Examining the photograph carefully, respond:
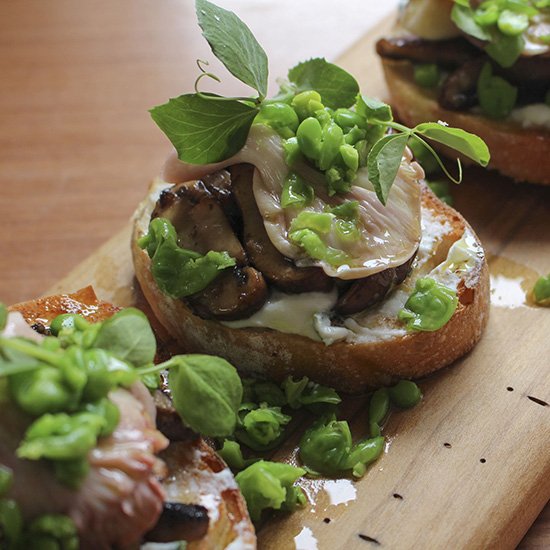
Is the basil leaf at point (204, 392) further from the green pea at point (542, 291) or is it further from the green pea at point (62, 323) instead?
the green pea at point (542, 291)

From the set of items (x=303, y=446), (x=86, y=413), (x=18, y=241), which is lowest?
(x=18, y=241)

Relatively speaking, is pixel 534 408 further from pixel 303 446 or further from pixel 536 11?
pixel 536 11

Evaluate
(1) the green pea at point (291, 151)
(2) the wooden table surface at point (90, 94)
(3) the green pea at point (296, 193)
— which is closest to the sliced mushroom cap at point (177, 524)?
(3) the green pea at point (296, 193)

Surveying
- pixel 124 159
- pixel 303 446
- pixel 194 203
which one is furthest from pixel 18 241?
pixel 303 446

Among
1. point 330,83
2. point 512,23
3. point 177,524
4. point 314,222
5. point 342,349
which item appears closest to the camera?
point 177,524

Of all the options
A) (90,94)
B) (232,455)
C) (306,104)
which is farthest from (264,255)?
(90,94)

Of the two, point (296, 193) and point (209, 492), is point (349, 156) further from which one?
point (209, 492)

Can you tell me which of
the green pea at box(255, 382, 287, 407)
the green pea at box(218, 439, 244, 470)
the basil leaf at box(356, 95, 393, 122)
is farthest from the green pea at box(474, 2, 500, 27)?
the green pea at box(218, 439, 244, 470)
